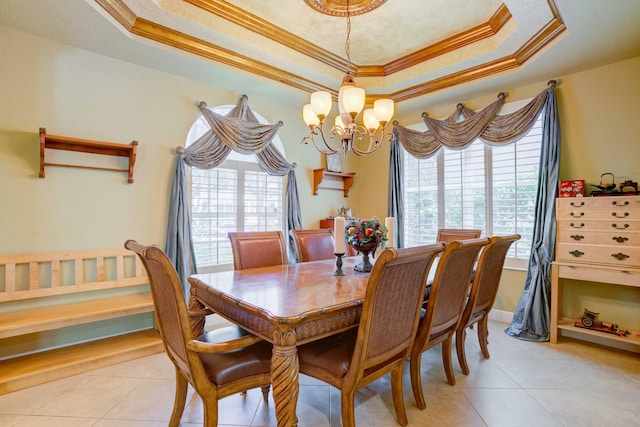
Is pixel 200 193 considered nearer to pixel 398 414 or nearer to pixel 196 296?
pixel 196 296

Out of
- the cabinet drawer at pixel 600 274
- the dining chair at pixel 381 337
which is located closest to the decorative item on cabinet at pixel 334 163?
the cabinet drawer at pixel 600 274

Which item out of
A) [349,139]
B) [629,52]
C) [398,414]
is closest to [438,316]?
[398,414]

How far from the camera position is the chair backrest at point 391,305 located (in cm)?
139

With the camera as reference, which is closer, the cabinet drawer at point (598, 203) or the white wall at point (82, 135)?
the white wall at point (82, 135)

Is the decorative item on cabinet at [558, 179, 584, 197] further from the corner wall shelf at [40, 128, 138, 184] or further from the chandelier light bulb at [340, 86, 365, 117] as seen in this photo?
the corner wall shelf at [40, 128, 138, 184]

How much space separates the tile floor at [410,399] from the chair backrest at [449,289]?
0.46 m

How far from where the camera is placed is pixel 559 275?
2.91m

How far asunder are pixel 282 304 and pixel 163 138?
98.3 inches

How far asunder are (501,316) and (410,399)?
7.01ft

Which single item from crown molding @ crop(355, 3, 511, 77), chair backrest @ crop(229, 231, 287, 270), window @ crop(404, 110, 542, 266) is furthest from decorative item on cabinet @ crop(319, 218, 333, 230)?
crown molding @ crop(355, 3, 511, 77)

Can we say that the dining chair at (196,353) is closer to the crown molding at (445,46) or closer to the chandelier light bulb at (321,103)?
the chandelier light bulb at (321,103)

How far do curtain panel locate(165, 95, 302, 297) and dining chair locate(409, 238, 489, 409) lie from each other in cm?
232

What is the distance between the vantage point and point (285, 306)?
146 centimetres

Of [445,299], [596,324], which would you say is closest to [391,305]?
[445,299]
